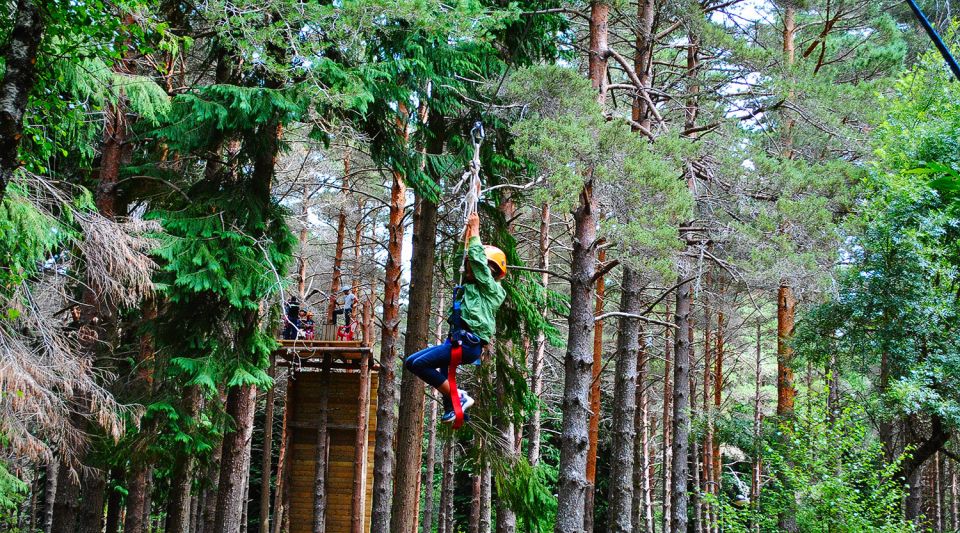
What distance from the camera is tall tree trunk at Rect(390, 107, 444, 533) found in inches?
419

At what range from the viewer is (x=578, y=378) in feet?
30.1

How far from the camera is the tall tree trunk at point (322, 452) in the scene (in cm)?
1688

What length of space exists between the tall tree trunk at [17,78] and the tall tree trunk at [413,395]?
617 cm

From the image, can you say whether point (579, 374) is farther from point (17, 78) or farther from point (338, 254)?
point (338, 254)

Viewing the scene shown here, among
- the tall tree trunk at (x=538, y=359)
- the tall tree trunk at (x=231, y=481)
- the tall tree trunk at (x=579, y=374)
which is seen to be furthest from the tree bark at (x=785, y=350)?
the tall tree trunk at (x=231, y=481)

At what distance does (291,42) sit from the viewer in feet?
26.4

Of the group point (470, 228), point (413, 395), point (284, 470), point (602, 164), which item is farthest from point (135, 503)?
point (284, 470)

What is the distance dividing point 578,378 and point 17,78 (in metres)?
6.59

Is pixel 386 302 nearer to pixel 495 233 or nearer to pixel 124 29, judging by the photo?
pixel 495 233

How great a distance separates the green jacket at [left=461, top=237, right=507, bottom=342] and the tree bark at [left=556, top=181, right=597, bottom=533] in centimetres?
298

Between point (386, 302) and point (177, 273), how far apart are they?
5.38 metres

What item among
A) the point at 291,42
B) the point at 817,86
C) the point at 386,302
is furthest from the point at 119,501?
the point at 817,86

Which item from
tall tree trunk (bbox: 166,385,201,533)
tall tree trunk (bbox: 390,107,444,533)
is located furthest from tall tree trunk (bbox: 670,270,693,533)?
tall tree trunk (bbox: 166,385,201,533)

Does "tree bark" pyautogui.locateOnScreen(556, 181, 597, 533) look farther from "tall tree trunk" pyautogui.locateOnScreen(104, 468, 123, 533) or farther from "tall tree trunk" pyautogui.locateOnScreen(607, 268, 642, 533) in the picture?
"tall tree trunk" pyautogui.locateOnScreen(104, 468, 123, 533)
